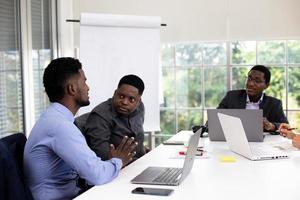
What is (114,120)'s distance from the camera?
2.34 m

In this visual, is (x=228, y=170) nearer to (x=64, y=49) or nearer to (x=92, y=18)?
(x=92, y=18)

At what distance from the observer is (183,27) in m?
4.11

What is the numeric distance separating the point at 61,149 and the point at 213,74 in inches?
113

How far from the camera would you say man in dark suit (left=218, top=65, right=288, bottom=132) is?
3.28 meters

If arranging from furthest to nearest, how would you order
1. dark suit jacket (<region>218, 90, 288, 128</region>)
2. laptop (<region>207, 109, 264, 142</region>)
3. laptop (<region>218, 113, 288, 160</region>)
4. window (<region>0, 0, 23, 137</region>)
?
window (<region>0, 0, 23, 137</region>) → dark suit jacket (<region>218, 90, 288, 128</region>) → laptop (<region>207, 109, 264, 142</region>) → laptop (<region>218, 113, 288, 160</region>)

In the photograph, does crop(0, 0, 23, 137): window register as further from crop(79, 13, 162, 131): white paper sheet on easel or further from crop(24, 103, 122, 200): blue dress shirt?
crop(24, 103, 122, 200): blue dress shirt

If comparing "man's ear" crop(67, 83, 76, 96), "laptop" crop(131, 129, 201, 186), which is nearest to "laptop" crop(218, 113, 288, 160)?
"laptop" crop(131, 129, 201, 186)

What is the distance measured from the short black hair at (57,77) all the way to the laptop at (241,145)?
953 mm

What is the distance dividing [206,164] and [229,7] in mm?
2449

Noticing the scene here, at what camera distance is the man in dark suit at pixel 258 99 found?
328 cm

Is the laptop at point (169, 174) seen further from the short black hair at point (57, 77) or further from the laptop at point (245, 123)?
the laptop at point (245, 123)

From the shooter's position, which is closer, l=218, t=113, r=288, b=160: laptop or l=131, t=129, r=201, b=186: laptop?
l=131, t=129, r=201, b=186: laptop

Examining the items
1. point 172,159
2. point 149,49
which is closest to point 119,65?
point 149,49

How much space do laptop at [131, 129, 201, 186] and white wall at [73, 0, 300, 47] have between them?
248 cm
